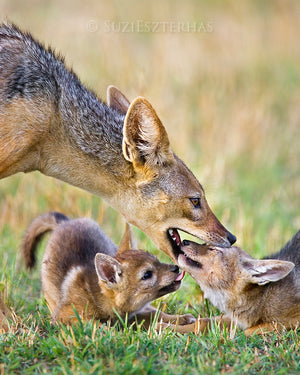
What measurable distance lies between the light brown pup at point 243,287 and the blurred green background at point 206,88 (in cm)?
227

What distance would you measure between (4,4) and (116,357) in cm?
1726

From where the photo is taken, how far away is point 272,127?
14023 mm

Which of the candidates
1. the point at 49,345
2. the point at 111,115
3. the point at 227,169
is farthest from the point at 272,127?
the point at 49,345

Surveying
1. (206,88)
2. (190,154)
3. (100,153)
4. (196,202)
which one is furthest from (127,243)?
(206,88)

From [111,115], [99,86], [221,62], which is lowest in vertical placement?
[111,115]

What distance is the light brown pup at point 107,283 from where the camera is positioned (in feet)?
Answer: 20.3

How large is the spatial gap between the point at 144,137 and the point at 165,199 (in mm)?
676

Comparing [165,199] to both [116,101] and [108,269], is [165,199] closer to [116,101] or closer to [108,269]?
[108,269]

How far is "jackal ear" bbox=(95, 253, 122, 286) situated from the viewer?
238 inches

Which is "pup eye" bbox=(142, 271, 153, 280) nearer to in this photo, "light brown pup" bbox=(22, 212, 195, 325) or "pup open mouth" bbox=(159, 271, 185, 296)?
"light brown pup" bbox=(22, 212, 195, 325)

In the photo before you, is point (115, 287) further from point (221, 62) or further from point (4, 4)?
point (4, 4)

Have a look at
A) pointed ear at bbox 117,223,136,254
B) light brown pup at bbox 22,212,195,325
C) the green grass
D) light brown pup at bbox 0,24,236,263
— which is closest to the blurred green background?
the green grass

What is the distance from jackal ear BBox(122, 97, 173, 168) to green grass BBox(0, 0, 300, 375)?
1672 millimetres

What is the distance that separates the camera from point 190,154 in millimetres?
12391
